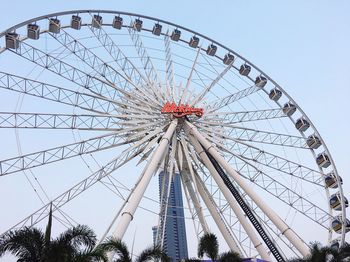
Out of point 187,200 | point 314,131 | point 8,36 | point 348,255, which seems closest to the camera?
point 348,255

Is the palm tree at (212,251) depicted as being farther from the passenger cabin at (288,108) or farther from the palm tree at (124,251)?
the passenger cabin at (288,108)

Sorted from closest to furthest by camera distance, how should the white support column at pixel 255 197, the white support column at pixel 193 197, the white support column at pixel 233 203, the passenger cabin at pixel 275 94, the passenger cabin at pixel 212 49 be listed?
the white support column at pixel 255 197, the white support column at pixel 233 203, the white support column at pixel 193 197, the passenger cabin at pixel 275 94, the passenger cabin at pixel 212 49

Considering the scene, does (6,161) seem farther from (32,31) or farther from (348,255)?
(348,255)

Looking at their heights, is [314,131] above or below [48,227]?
above

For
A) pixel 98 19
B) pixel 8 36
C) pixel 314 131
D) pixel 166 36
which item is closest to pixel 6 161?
pixel 8 36

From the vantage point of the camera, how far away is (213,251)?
21.1 m

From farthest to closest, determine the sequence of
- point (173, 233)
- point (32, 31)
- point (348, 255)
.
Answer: point (173, 233) < point (32, 31) < point (348, 255)

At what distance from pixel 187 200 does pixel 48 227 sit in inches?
594

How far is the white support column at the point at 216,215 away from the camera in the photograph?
88.1ft

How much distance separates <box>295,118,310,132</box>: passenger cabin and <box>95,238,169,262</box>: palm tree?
19.3 m

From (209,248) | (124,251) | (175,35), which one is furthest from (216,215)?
(175,35)

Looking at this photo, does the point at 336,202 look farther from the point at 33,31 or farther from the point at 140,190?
the point at 33,31

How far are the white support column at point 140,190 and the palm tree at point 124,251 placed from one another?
7.26ft

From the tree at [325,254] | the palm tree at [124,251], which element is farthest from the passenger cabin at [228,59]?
the palm tree at [124,251]
